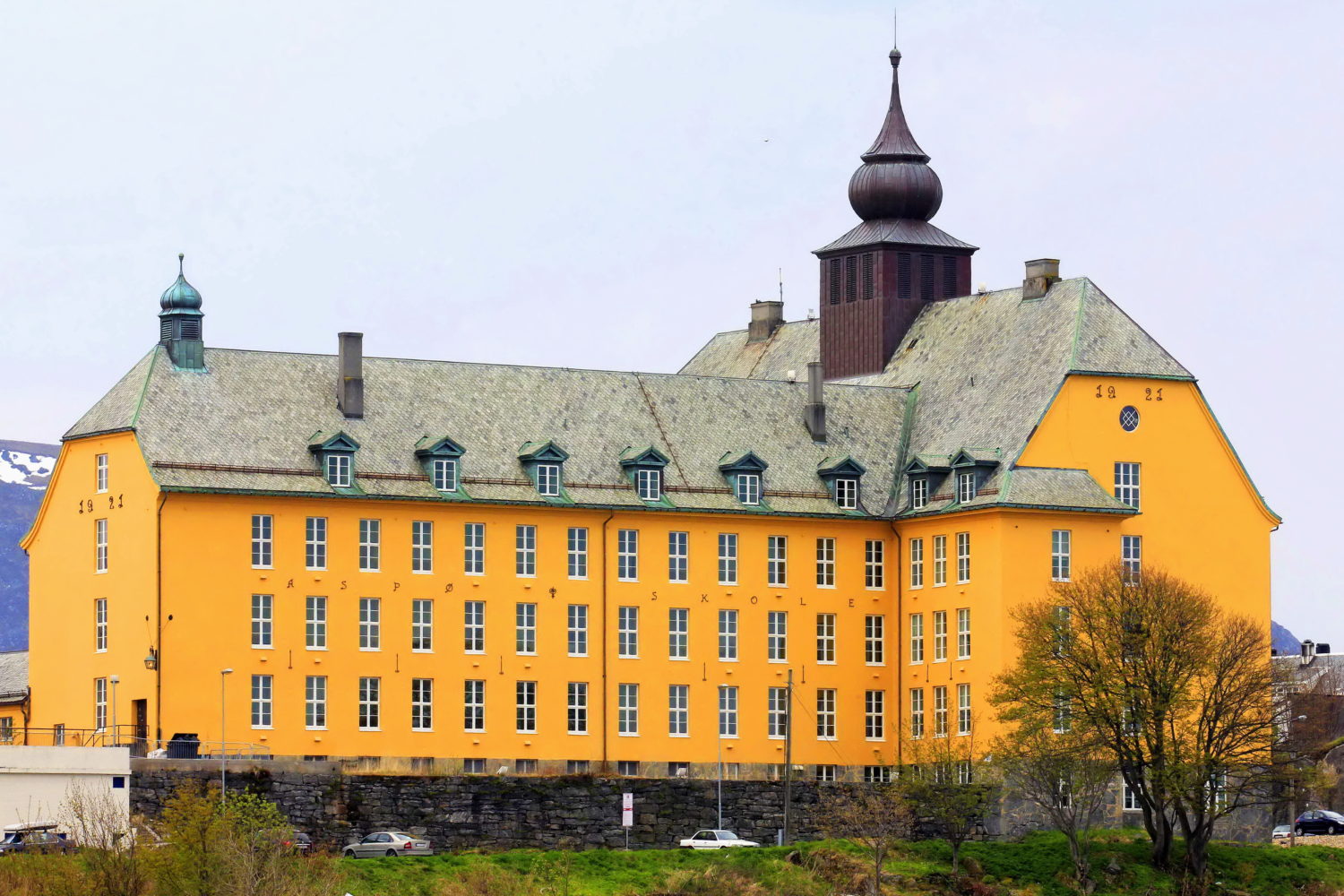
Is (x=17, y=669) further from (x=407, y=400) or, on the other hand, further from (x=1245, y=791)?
(x=1245, y=791)

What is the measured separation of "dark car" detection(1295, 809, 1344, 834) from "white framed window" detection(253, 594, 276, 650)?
39.1m

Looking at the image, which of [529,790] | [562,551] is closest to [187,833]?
[529,790]

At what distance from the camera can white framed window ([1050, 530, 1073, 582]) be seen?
9862cm

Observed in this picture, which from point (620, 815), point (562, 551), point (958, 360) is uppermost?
point (958, 360)

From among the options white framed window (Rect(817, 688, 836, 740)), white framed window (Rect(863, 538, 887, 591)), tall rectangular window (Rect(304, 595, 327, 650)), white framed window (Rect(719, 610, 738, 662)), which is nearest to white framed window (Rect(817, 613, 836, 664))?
white framed window (Rect(817, 688, 836, 740))

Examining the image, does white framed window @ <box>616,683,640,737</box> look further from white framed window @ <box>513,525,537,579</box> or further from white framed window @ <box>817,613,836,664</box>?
white framed window @ <box>817,613,836,664</box>

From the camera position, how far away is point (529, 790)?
91875mm

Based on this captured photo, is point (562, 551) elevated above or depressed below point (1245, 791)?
above

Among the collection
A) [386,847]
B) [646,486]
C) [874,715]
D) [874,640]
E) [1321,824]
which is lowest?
[1321,824]

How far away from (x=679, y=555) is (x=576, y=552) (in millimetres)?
3556

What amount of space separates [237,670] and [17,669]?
56.1 ft

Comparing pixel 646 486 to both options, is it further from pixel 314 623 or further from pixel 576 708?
pixel 314 623

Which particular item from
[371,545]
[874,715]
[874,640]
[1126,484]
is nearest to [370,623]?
[371,545]

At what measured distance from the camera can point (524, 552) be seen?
98.2 meters
